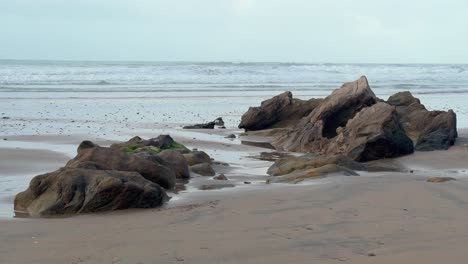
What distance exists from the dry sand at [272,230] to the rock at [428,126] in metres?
5.12

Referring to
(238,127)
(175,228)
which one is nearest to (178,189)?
(175,228)

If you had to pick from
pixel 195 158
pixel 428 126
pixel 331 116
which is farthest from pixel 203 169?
pixel 428 126

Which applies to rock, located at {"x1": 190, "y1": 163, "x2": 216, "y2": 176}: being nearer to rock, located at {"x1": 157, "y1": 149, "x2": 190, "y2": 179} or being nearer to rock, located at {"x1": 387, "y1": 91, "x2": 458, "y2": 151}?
rock, located at {"x1": 157, "y1": 149, "x2": 190, "y2": 179}

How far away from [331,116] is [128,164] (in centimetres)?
Answer: 699

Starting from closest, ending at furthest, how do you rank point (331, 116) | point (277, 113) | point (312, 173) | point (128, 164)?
1. point (128, 164)
2. point (312, 173)
3. point (331, 116)
4. point (277, 113)

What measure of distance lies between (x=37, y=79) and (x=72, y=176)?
4078cm

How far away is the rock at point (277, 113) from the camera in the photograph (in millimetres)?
17125

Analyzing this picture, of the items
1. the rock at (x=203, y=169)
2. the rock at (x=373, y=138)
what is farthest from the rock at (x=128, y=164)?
the rock at (x=373, y=138)

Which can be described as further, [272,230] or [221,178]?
[221,178]

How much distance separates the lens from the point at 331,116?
1433 centimetres

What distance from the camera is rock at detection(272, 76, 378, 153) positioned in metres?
13.8

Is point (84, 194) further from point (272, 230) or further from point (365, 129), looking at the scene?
point (365, 129)

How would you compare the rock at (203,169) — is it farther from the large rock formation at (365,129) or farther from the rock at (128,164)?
the large rock formation at (365,129)

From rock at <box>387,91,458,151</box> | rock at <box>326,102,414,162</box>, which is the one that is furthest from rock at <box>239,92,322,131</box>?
rock at <box>326,102,414,162</box>
